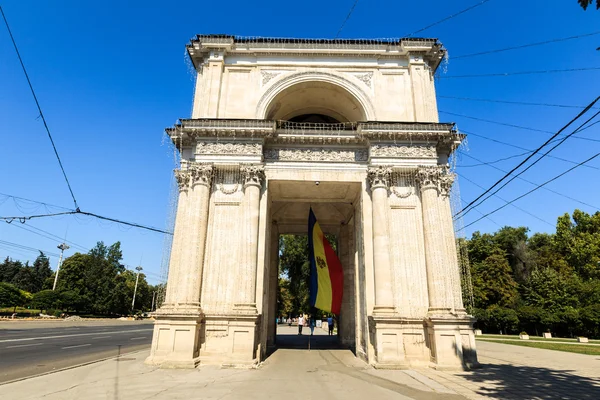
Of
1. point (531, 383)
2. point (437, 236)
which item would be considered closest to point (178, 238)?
point (437, 236)

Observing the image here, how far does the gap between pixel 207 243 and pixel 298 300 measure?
31994 millimetres

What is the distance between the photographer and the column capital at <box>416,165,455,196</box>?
16031 millimetres

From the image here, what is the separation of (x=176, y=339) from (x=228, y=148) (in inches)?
348

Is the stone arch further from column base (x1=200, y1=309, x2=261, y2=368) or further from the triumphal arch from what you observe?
column base (x1=200, y1=309, x2=261, y2=368)

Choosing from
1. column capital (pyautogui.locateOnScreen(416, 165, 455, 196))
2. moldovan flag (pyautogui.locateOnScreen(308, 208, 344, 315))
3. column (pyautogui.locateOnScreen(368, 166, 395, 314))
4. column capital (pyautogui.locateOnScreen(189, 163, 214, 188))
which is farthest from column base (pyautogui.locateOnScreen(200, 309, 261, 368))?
column capital (pyautogui.locateOnScreen(416, 165, 455, 196))

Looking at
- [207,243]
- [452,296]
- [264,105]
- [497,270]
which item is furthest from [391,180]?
[497,270]

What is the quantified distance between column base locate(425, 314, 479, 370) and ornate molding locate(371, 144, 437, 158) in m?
7.51

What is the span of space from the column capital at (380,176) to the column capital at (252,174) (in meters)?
5.33

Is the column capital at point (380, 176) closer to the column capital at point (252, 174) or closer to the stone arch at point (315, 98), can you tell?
the stone arch at point (315, 98)

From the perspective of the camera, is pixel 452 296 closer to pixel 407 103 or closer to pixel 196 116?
pixel 407 103

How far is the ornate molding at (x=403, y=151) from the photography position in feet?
54.4

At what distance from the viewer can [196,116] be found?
17625 mm

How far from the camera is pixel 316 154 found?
1717 cm

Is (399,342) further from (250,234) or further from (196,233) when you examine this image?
(196,233)
